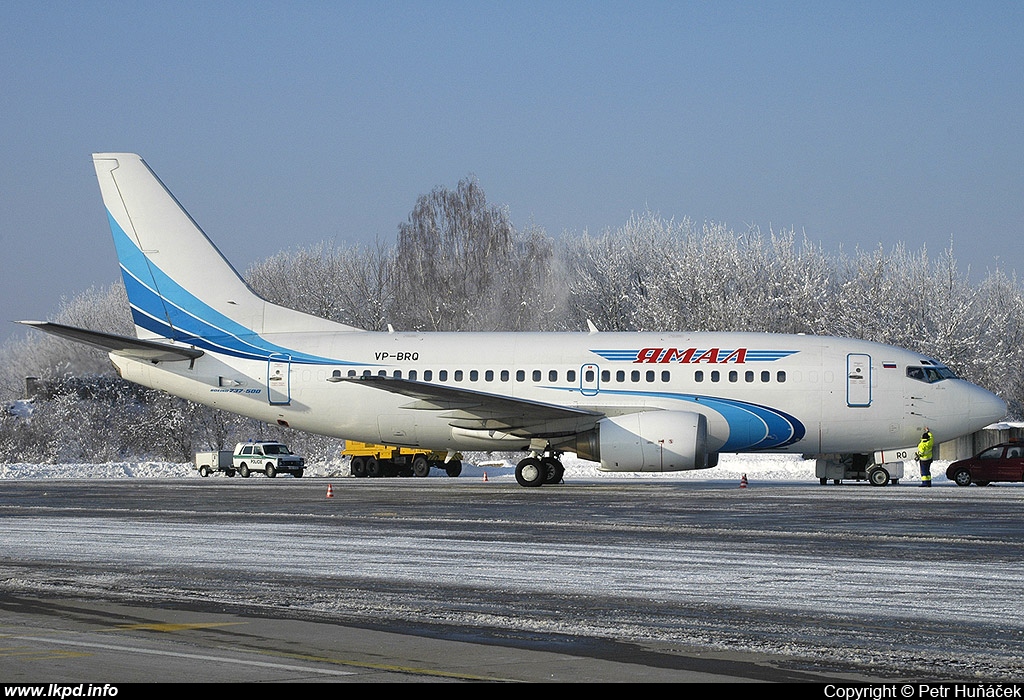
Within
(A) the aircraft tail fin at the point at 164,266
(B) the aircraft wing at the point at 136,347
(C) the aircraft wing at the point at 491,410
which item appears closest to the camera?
(C) the aircraft wing at the point at 491,410

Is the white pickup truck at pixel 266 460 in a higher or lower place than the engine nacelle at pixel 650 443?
lower

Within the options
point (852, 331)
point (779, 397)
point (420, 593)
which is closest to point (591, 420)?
point (779, 397)

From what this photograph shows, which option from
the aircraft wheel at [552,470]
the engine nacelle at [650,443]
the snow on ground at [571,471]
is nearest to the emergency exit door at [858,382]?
the engine nacelle at [650,443]

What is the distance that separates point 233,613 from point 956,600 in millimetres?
6344

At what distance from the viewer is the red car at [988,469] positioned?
1430 inches

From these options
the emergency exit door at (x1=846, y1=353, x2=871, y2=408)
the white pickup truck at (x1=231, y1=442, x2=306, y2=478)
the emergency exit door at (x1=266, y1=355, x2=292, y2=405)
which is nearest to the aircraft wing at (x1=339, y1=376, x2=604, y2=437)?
the emergency exit door at (x1=266, y1=355, x2=292, y2=405)

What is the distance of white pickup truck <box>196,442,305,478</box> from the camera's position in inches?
2030

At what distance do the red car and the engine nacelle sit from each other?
1019cm

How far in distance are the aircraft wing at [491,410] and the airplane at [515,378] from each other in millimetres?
71

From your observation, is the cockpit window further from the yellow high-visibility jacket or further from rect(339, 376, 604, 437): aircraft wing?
rect(339, 376, 604, 437): aircraft wing

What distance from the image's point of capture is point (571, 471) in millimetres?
49750

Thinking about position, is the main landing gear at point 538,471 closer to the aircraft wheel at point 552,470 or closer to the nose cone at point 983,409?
the aircraft wheel at point 552,470

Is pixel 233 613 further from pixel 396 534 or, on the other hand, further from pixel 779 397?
pixel 779 397

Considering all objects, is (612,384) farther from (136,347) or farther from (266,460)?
(266,460)
